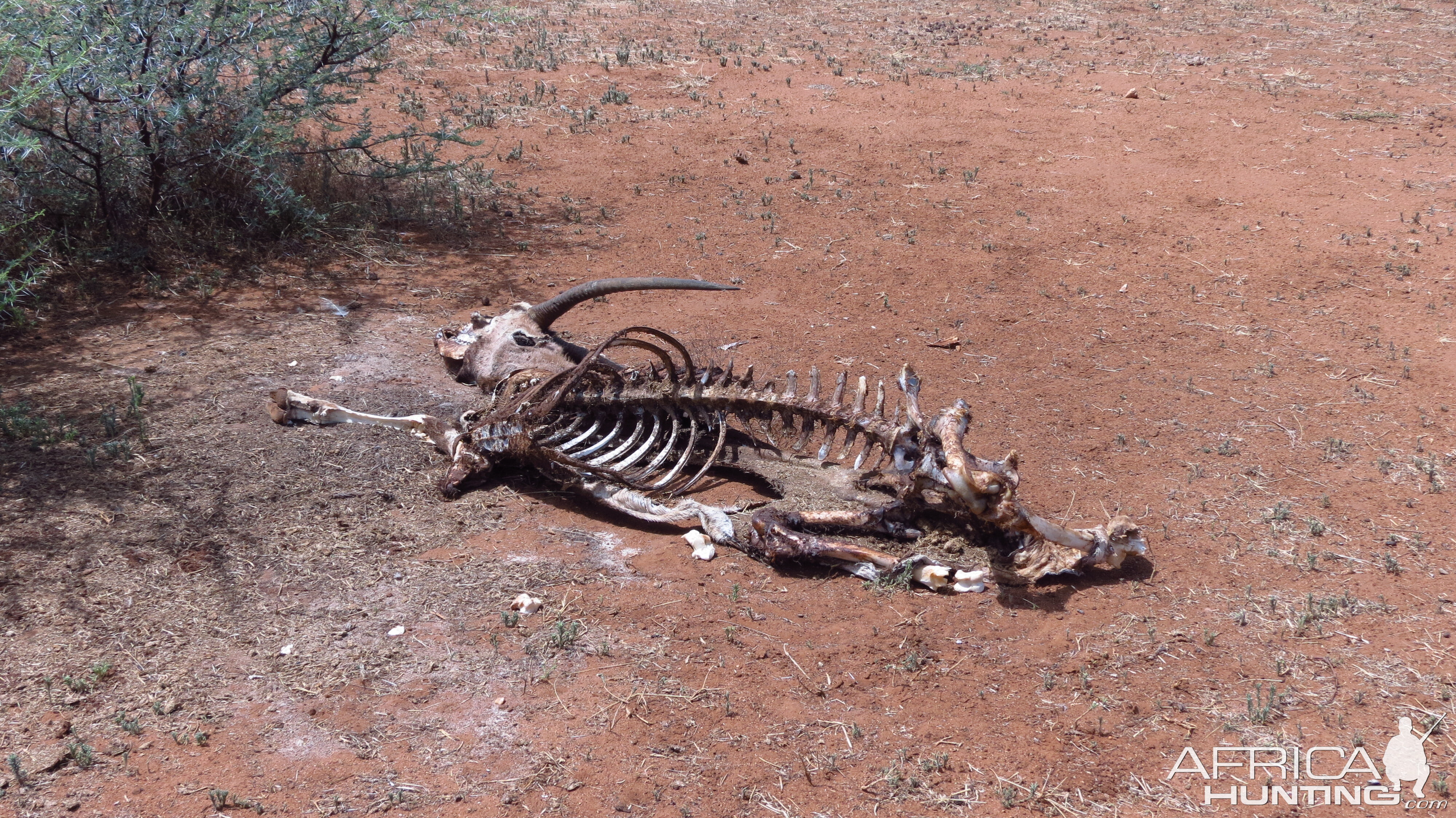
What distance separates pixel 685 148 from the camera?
950 cm

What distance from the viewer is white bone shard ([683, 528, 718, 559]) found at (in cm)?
434

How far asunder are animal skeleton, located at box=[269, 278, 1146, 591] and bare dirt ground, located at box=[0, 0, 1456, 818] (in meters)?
0.14

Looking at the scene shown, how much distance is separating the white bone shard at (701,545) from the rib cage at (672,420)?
0.33 metres

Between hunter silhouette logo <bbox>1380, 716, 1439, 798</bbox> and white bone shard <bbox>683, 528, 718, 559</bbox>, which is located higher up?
white bone shard <bbox>683, 528, 718, 559</bbox>

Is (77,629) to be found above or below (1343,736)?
above

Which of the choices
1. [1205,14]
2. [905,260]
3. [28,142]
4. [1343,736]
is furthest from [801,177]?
[1205,14]

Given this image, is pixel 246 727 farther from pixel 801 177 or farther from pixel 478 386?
pixel 801 177

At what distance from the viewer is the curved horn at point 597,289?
4.93 m

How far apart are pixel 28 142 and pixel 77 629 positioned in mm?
2602

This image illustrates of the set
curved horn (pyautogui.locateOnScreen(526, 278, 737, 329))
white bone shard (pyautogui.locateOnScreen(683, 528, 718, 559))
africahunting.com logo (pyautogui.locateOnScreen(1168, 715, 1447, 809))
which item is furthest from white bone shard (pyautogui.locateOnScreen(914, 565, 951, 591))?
curved horn (pyautogui.locateOnScreen(526, 278, 737, 329))

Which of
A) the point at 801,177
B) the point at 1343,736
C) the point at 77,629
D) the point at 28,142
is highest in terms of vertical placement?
the point at 28,142

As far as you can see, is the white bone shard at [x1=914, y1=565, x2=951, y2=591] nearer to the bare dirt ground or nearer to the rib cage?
the bare dirt ground

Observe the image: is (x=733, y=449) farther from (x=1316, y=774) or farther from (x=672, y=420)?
(x=1316, y=774)

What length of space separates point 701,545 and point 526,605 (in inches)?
33.0
